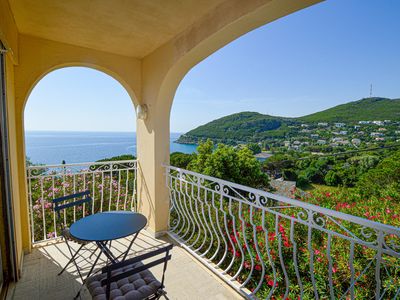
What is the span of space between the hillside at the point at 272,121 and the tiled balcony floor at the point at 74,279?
25.0 feet

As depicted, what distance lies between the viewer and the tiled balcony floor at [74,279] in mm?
2139

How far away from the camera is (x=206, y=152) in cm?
900

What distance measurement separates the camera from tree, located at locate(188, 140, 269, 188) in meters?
8.51

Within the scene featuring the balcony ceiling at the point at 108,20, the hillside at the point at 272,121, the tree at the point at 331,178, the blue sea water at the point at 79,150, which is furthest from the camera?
the hillside at the point at 272,121

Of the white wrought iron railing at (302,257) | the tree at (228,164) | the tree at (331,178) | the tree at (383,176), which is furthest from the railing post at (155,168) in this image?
the tree at (331,178)

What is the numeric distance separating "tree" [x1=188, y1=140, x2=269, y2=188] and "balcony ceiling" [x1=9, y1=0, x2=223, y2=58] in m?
5.99

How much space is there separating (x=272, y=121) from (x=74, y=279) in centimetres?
1134

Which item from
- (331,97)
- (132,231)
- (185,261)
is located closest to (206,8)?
(132,231)

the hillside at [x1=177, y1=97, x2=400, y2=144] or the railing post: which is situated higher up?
the hillside at [x1=177, y1=97, x2=400, y2=144]

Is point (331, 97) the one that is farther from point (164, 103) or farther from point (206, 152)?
point (164, 103)

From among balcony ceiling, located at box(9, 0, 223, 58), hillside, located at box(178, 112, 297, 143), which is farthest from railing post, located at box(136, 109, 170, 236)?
hillside, located at box(178, 112, 297, 143)

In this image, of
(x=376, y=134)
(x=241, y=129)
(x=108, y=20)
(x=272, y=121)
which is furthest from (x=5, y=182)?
(x=272, y=121)

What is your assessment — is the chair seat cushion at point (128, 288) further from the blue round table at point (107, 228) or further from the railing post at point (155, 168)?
the railing post at point (155, 168)

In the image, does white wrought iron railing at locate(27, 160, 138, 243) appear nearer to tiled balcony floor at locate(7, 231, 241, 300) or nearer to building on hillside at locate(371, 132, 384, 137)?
tiled balcony floor at locate(7, 231, 241, 300)
